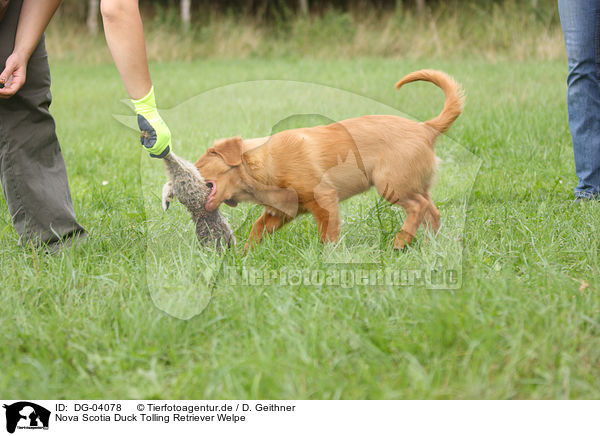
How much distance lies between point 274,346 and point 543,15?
12237 mm

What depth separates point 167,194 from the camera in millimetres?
2320

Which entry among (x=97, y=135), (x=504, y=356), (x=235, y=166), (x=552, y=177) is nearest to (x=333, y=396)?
(x=504, y=356)

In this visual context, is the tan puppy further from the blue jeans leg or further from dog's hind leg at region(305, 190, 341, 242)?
the blue jeans leg

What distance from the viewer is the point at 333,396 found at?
5.53ft

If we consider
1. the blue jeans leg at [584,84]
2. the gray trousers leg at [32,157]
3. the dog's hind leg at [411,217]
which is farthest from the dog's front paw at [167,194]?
the blue jeans leg at [584,84]

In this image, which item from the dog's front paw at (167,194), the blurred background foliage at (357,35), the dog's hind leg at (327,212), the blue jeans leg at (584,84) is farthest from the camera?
the blurred background foliage at (357,35)

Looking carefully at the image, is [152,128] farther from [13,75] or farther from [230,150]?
[13,75]

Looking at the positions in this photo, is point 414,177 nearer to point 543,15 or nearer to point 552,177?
point 552,177

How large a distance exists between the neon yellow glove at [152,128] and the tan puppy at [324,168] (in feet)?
0.76

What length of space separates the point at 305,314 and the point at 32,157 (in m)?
1.63

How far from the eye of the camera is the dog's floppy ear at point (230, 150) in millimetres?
2338

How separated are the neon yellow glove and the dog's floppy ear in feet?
0.75
